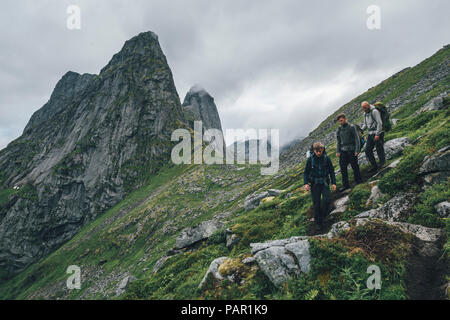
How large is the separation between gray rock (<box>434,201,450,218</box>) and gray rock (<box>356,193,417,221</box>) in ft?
2.72

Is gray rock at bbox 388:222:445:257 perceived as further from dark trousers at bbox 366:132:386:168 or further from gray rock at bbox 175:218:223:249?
gray rock at bbox 175:218:223:249

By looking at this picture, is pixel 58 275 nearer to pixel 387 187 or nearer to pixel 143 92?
pixel 387 187

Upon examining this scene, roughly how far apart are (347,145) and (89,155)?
371 ft

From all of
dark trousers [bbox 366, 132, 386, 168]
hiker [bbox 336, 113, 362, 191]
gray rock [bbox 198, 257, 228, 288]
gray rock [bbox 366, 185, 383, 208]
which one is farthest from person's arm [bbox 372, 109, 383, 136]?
gray rock [bbox 198, 257, 228, 288]

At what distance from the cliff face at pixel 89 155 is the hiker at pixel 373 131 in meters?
85.5

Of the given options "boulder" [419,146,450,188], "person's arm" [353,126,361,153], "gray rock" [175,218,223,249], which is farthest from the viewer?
"gray rock" [175,218,223,249]

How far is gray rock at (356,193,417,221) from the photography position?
7.74 m

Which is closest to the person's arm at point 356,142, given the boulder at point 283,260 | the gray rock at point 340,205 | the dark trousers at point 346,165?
the dark trousers at point 346,165

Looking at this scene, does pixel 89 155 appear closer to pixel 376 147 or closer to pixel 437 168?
pixel 376 147

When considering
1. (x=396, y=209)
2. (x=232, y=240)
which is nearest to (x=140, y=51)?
(x=232, y=240)

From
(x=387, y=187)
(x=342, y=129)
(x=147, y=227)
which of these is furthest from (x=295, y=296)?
(x=147, y=227)

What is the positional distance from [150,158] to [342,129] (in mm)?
90493

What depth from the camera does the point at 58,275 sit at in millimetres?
49844

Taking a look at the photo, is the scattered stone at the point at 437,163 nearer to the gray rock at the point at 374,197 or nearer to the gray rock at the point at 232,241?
the gray rock at the point at 374,197
